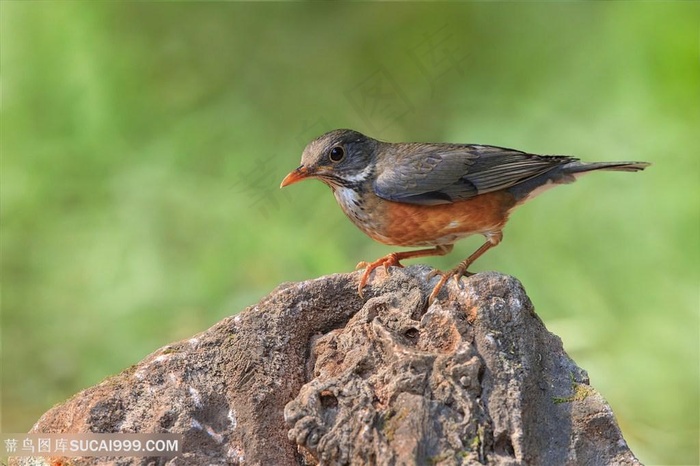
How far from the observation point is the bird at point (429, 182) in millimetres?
5410

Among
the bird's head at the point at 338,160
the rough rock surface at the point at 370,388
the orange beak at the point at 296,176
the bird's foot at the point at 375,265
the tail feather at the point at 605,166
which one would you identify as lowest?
the rough rock surface at the point at 370,388

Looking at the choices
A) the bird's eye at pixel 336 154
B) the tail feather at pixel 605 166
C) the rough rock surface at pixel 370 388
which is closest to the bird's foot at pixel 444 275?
the rough rock surface at pixel 370 388

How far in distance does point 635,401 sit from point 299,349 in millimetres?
3894

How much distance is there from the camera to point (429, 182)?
5492mm

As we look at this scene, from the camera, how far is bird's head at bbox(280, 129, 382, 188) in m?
5.55

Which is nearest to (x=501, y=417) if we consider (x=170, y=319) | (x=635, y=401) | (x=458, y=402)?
(x=458, y=402)

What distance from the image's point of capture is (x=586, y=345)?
24.2 feet

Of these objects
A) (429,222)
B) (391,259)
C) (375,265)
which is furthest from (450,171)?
(375,265)

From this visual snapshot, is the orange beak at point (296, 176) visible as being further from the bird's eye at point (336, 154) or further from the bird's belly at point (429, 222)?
the bird's belly at point (429, 222)

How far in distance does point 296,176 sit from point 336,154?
1.15 feet

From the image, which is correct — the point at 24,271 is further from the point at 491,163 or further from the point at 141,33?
the point at 491,163

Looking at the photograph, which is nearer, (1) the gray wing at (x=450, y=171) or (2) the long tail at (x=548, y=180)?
(1) the gray wing at (x=450, y=171)

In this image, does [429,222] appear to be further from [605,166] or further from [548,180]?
[605,166]

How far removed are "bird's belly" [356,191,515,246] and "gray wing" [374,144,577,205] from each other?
0.16 feet
